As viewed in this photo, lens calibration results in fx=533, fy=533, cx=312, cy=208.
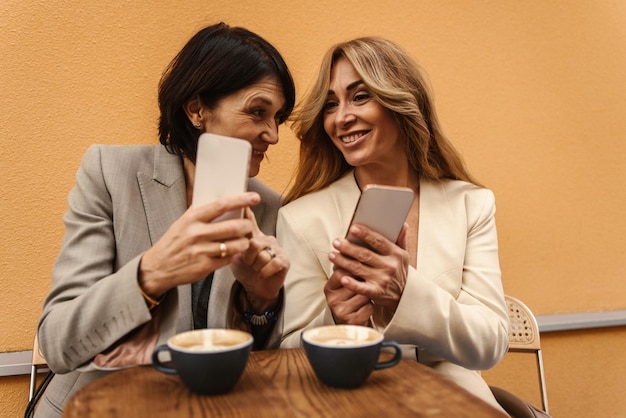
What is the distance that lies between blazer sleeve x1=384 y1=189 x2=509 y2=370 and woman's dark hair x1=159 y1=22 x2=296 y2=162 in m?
0.61

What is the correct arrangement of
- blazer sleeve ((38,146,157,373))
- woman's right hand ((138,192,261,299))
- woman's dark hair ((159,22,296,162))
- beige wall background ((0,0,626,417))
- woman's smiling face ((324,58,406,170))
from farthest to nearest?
beige wall background ((0,0,626,417)), woman's smiling face ((324,58,406,170)), woman's dark hair ((159,22,296,162)), blazer sleeve ((38,146,157,373)), woman's right hand ((138,192,261,299))

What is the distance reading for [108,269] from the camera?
1.08m

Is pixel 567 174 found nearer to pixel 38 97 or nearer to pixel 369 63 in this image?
pixel 369 63

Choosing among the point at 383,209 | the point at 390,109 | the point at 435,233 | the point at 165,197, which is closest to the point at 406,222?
the point at 435,233

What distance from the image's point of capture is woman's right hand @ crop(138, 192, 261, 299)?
0.77 meters

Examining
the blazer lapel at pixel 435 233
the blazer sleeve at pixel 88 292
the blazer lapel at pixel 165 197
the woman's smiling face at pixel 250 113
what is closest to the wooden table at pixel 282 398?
the blazer sleeve at pixel 88 292

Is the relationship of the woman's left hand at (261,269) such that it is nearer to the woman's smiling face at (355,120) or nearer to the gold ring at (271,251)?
the gold ring at (271,251)

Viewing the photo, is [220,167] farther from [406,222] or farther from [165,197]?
[406,222]

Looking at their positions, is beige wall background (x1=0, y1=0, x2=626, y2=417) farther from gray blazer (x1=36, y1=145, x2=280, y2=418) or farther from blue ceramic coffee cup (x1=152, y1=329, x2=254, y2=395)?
blue ceramic coffee cup (x1=152, y1=329, x2=254, y2=395)

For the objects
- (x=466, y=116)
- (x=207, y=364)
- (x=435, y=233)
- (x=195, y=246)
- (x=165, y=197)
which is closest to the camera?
(x=207, y=364)

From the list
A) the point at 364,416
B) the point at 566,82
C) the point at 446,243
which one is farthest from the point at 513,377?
the point at 364,416

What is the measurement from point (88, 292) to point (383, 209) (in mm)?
526

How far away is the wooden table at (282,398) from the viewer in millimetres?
629

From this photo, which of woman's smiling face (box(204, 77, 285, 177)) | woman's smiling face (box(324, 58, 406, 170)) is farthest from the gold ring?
woman's smiling face (box(324, 58, 406, 170))
